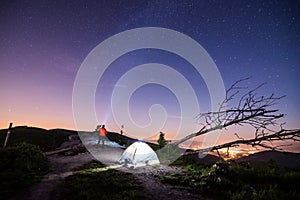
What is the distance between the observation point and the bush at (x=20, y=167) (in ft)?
25.5

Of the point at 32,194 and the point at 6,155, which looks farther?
the point at 6,155

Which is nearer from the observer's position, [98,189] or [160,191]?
[98,189]

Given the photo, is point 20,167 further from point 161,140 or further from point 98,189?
point 161,140

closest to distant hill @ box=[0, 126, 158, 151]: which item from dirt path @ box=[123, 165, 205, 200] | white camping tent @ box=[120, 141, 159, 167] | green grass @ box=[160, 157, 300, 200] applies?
white camping tent @ box=[120, 141, 159, 167]

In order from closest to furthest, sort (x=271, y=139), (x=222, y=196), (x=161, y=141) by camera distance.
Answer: (x=222, y=196) → (x=271, y=139) → (x=161, y=141)

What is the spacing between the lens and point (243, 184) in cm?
841

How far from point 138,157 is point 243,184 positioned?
760 centimetres

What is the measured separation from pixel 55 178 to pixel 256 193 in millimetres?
9467

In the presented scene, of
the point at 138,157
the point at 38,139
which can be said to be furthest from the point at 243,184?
the point at 38,139

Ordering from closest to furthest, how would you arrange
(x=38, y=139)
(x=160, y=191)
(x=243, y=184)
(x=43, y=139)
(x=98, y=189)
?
1. (x=98, y=189)
2. (x=160, y=191)
3. (x=243, y=184)
4. (x=38, y=139)
5. (x=43, y=139)

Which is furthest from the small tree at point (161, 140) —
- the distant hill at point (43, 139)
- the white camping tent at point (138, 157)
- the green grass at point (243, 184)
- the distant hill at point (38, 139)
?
the distant hill at point (38, 139)

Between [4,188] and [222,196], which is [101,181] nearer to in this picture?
[4,188]

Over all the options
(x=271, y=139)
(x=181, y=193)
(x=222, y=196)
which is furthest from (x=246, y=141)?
(x=181, y=193)

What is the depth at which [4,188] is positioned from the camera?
7273 mm
